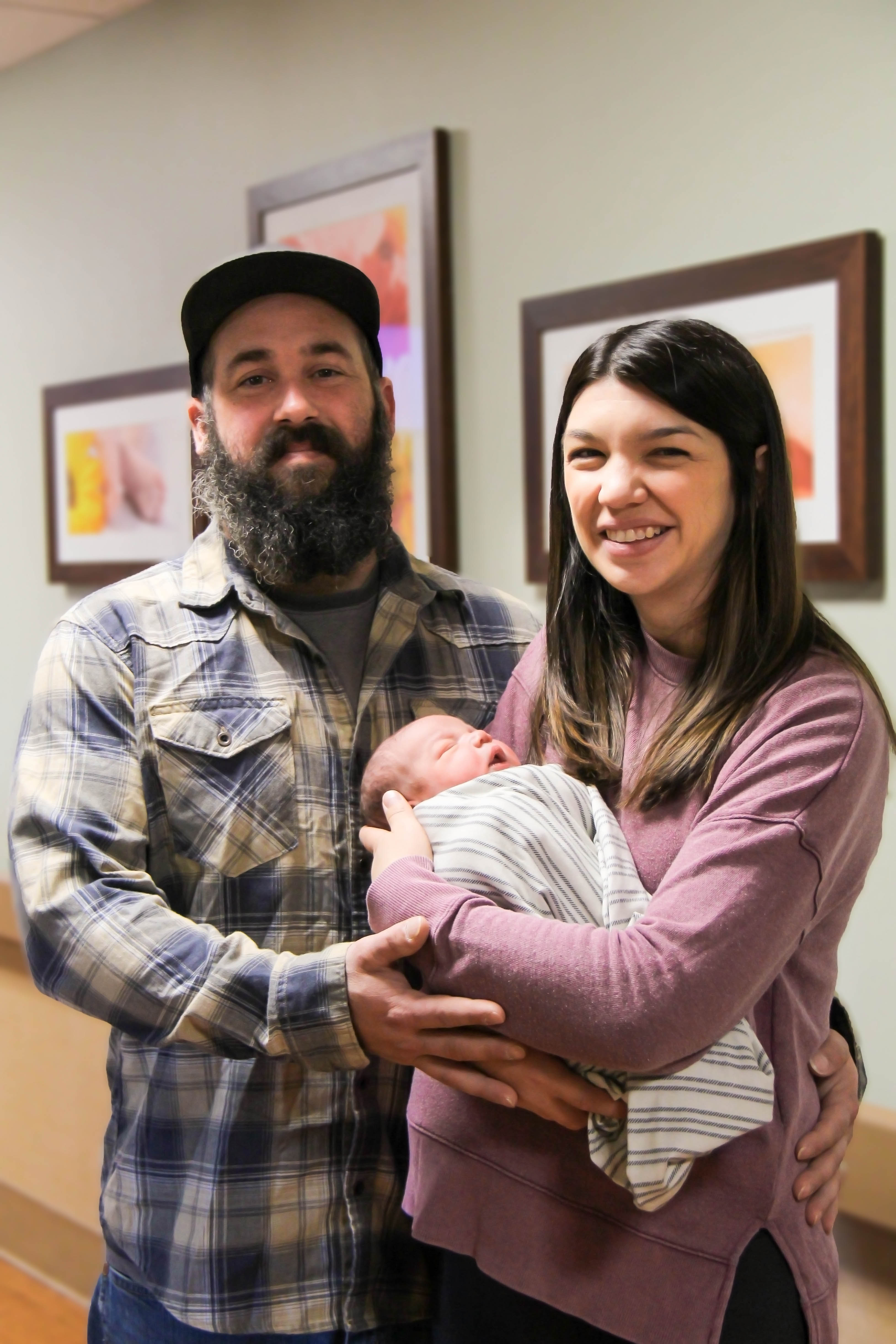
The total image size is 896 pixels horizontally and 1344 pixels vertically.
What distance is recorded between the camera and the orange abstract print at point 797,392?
2016 millimetres

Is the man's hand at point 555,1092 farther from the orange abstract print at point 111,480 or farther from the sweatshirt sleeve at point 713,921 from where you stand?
the orange abstract print at point 111,480

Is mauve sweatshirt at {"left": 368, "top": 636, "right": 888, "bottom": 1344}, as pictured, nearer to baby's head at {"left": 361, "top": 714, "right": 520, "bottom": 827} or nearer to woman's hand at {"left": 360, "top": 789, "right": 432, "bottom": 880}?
woman's hand at {"left": 360, "top": 789, "right": 432, "bottom": 880}

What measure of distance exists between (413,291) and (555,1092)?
191 centimetres

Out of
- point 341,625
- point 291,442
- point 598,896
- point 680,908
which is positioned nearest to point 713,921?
point 680,908

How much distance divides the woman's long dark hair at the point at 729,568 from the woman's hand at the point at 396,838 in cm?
19

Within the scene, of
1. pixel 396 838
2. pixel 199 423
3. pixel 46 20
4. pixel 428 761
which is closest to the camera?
pixel 396 838

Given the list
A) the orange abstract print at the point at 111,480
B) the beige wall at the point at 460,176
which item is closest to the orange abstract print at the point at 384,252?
the beige wall at the point at 460,176

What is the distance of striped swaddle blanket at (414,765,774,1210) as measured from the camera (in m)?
1.11

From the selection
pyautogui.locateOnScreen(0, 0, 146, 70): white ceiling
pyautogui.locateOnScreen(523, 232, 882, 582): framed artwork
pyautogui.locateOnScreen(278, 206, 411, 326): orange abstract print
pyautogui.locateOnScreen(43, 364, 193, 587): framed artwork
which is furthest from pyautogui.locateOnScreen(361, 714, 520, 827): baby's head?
pyautogui.locateOnScreen(0, 0, 146, 70): white ceiling

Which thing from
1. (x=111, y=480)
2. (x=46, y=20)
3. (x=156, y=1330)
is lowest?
(x=156, y=1330)

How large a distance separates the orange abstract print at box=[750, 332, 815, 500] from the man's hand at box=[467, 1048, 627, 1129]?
118 cm

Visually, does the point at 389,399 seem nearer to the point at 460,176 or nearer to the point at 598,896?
the point at 598,896

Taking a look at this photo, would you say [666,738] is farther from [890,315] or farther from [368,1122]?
[890,315]

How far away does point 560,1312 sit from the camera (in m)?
1.23
